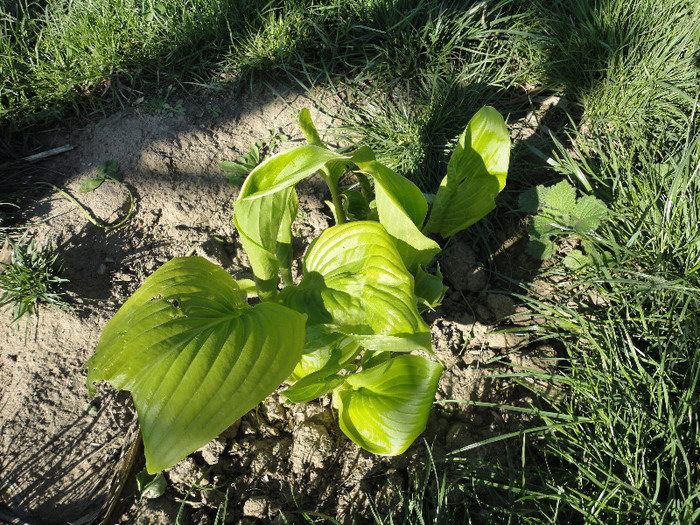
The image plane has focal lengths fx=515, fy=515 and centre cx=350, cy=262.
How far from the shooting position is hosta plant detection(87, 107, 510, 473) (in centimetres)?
117

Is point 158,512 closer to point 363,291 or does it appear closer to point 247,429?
point 247,429

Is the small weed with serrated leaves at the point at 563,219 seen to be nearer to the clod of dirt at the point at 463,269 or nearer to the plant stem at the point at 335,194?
the clod of dirt at the point at 463,269

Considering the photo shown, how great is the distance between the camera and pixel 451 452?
160 cm

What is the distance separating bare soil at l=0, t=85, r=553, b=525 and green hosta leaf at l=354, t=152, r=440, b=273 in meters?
0.55

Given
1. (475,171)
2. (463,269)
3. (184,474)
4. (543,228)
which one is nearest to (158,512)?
(184,474)

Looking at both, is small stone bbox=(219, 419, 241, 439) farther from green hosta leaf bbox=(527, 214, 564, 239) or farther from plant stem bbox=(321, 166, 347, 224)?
green hosta leaf bbox=(527, 214, 564, 239)

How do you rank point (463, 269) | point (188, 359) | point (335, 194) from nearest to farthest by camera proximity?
point (188, 359) < point (335, 194) < point (463, 269)

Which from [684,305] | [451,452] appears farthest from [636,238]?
[451,452]

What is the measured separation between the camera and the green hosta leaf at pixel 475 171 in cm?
165

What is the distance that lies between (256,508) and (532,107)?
6.39 ft

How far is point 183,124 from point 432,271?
4.40 ft

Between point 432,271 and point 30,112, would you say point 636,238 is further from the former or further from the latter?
point 30,112

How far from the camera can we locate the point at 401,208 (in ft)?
4.54

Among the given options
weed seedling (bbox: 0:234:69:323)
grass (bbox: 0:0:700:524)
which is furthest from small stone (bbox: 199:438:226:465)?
weed seedling (bbox: 0:234:69:323)
